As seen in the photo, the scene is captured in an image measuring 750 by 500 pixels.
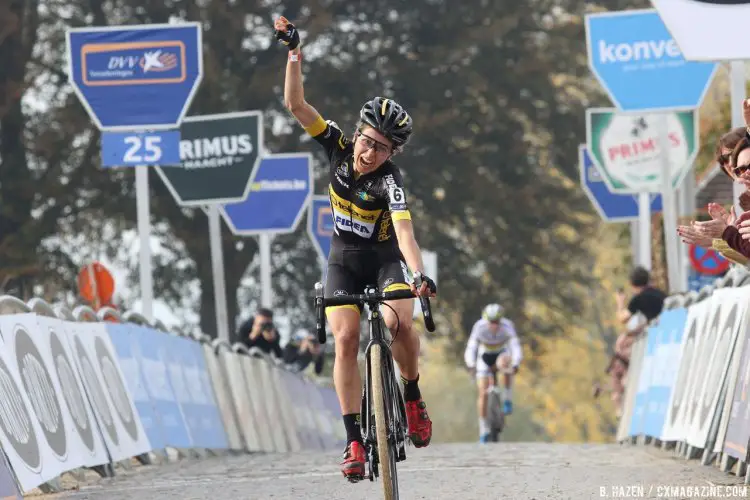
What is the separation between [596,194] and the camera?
88.6 ft

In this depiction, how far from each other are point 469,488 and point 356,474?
2128 mm

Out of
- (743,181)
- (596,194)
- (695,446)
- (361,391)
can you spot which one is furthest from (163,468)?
(596,194)

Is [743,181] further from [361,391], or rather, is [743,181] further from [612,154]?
[612,154]

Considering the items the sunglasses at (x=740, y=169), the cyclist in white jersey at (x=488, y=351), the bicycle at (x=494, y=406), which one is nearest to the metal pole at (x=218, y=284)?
the cyclist in white jersey at (x=488, y=351)

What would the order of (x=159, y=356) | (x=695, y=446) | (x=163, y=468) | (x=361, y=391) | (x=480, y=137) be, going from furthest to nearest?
(x=480, y=137), (x=159, y=356), (x=163, y=468), (x=695, y=446), (x=361, y=391)

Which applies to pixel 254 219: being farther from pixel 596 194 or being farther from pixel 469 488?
pixel 469 488

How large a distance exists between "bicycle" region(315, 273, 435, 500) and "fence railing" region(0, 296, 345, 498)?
1915 millimetres

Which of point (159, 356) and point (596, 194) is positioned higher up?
point (596, 194)

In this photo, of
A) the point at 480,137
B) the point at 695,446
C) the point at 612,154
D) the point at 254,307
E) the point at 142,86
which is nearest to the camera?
the point at 695,446

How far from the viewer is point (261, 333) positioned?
24859 mm

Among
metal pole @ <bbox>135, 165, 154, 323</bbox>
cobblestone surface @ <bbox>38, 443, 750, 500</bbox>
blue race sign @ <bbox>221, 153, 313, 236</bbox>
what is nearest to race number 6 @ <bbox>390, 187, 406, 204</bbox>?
cobblestone surface @ <bbox>38, 443, 750, 500</bbox>

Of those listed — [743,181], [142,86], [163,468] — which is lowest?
[163,468]

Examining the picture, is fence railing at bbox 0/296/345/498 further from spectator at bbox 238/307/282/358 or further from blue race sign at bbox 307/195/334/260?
blue race sign at bbox 307/195/334/260

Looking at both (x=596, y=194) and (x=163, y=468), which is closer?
(x=163, y=468)
